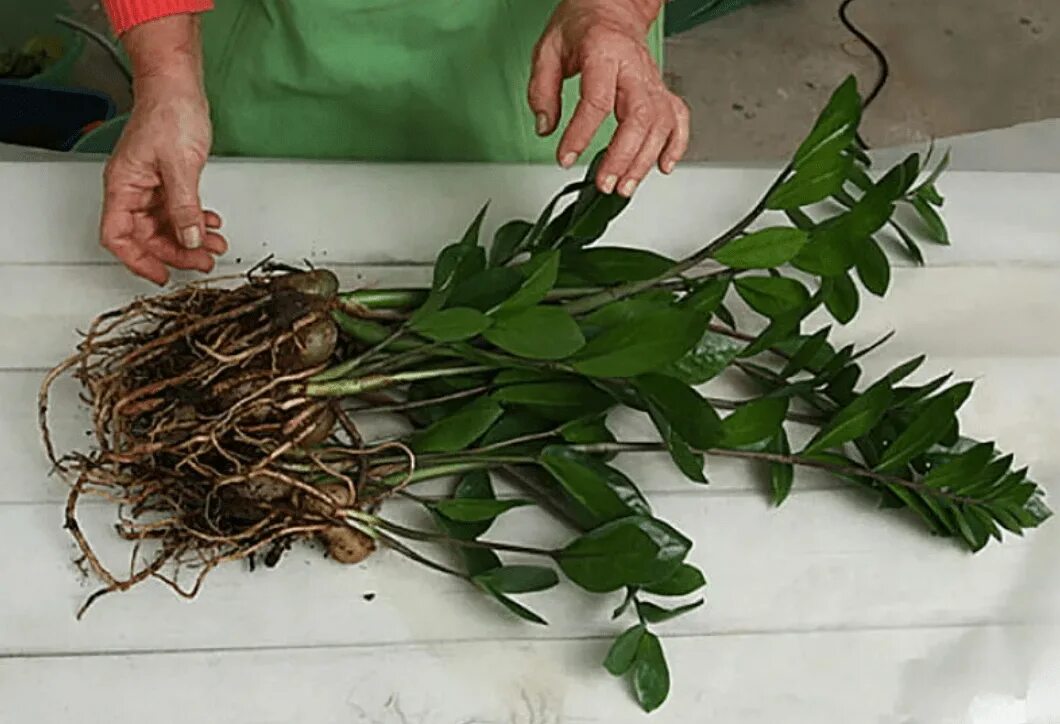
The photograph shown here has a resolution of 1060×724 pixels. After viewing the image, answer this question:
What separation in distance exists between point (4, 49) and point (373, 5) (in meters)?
0.86

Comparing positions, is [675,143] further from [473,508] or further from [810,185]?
[473,508]

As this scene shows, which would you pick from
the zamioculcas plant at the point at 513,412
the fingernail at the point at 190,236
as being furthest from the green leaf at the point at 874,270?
the fingernail at the point at 190,236

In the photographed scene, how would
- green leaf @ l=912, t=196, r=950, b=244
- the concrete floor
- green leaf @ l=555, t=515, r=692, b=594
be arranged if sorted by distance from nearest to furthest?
green leaf @ l=555, t=515, r=692, b=594, green leaf @ l=912, t=196, r=950, b=244, the concrete floor

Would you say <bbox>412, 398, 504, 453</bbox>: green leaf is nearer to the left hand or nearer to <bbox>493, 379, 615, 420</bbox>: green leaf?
<bbox>493, 379, 615, 420</bbox>: green leaf

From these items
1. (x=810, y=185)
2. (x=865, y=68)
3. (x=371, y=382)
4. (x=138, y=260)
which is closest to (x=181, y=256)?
(x=138, y=260)

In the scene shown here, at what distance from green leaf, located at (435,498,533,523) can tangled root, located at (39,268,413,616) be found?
0.03 meters

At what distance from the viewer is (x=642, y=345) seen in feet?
2.21

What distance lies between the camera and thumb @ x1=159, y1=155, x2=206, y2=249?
0.76 meters

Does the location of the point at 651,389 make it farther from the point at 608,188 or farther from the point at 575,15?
the point at 575,15

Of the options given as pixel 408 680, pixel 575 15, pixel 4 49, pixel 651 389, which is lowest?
pixel 4 49

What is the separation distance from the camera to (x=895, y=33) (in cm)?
185

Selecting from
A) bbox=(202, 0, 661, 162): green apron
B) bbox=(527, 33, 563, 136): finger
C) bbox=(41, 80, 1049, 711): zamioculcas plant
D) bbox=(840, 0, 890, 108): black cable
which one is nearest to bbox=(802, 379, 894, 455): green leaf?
bbox=(41, 80, 1049, 711): zamioculcas plant

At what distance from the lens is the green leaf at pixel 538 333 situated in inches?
26.6

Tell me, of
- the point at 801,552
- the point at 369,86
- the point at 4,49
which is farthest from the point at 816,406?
the point at 4,49
